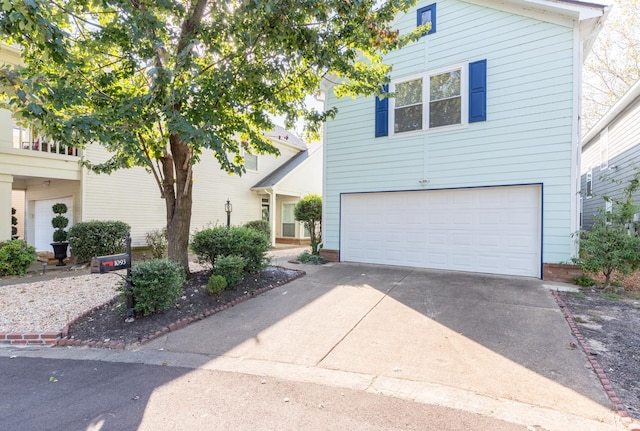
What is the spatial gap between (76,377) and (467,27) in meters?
10.2

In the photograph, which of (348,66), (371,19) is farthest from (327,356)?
(371,19)

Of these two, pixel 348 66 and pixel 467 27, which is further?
pixel 467 27

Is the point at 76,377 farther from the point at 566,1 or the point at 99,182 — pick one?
the point at 566,1

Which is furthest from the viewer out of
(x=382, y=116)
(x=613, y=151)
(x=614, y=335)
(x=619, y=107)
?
(x=613, y=151)

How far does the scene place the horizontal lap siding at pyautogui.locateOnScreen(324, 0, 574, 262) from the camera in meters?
7.07

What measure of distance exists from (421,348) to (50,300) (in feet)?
21.4

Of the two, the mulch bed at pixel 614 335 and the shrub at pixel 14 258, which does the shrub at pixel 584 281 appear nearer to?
the mulch bed at pixel 614 335

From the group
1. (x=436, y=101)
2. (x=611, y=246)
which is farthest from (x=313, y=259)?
(x=611, y=246)

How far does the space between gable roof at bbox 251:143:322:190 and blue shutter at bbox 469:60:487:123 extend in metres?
9.57

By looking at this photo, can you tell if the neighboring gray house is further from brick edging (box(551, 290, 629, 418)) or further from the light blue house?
brick edging (box(551, 290, 629, 418))

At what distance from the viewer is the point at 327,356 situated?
12.2 feet

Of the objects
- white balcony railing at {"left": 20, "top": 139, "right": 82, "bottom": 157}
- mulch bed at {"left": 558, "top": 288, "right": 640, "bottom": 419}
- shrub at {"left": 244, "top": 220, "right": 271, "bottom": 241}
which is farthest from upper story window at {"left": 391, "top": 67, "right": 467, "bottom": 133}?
white balcony railing at {"left": 20, "top": 139, "right": 82, "bottom": 157}

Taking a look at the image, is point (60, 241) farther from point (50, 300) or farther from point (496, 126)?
point (496, 126)

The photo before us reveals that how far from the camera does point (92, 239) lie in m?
9.27
